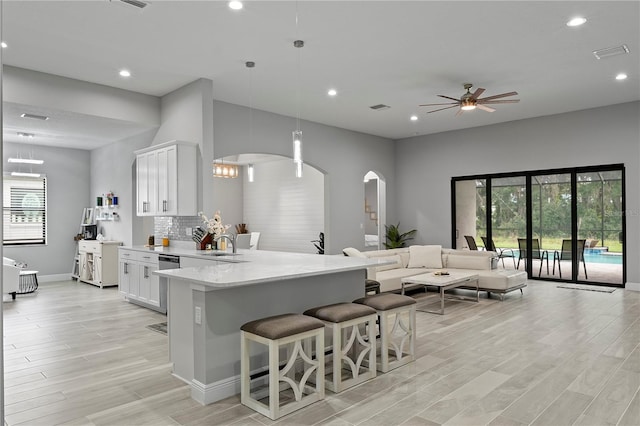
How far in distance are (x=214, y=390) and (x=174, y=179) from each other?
3721 millimetres

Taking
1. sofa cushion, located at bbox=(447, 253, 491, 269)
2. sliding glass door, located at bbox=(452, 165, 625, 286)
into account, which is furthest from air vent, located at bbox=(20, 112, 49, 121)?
sliding glass door, located at bbox=(452, 165, 625, 286)

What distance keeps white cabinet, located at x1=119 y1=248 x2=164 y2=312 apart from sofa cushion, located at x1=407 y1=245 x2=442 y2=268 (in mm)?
4386

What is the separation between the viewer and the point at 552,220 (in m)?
8.62

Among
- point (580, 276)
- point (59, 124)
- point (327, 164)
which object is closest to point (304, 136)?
point (327, 164)

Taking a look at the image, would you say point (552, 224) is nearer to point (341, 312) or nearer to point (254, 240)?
point (341, 312)

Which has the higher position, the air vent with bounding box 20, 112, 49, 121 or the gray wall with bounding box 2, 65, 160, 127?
the gray wall with bounding box 2, 65, 160, 127

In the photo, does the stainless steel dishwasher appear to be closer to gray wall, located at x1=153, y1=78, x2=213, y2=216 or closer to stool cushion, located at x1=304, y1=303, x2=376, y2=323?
gray wall, located at x1=153, y1=78, x2=213, y2=216

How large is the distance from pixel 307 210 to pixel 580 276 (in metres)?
6.18

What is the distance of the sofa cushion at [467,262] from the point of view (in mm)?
7461

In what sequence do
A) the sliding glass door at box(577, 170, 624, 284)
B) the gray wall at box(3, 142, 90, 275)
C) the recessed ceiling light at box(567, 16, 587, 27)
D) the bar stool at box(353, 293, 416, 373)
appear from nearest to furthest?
the bar stool at box(353, 293, 416, 373) → the recessed ceiling light at box(567, 16, 587, 27) → the sliding glass door at box(577, 170, 624, 284) → the gray wall at box(3, 142, 90, 275)

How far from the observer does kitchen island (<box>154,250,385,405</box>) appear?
3164 millimetres

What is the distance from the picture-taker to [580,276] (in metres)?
8.34

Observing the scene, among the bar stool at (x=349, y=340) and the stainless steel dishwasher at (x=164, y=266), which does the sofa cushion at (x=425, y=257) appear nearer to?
the stainless steel dishwasher at (x=164, y=266)

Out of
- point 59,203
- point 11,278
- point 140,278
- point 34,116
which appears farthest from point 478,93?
point 59,203
